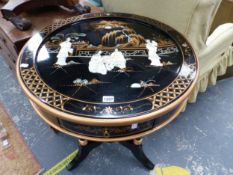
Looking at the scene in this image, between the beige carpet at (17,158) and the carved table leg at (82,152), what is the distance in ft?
0.65

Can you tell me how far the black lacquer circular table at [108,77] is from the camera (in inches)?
27.2

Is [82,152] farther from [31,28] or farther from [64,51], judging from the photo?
[31,28]

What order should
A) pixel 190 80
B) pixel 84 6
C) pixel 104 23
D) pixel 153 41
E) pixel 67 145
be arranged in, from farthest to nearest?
pixel 84 6 → pixel 67 145 → pixel 104 23 → pixel 153 41 → pixel 190 80

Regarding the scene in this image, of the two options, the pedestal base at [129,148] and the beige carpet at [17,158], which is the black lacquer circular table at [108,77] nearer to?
the pedestal base at [129,148]

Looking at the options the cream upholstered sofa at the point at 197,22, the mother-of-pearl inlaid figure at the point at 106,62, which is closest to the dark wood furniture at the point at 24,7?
the cream upholstered sofa at the point at 197,22

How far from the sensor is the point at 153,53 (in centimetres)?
91

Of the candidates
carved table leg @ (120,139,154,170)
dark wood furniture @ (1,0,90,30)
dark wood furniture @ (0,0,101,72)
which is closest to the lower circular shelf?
carved table leg @ (120,139,154,170)

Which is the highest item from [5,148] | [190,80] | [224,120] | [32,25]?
[190,80]

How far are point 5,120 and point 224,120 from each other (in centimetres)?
145

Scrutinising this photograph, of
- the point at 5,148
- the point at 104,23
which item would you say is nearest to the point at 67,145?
the point at 5,148

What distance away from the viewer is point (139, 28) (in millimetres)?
1068

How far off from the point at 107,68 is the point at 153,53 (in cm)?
21

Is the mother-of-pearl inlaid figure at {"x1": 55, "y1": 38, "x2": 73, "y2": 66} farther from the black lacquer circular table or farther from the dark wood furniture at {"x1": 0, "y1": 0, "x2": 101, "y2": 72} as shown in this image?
the dark wood furniture at {"x1": 0, "y1": 0, "x2": 101, "y2": 72}

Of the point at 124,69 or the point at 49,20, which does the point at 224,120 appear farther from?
the point at 49,20
